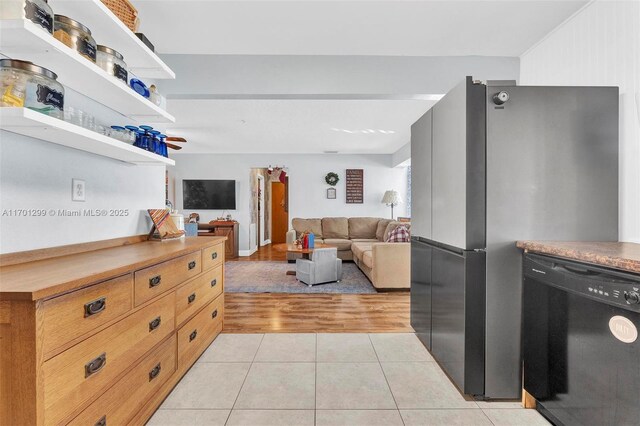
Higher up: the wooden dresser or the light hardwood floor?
the wooden dresser

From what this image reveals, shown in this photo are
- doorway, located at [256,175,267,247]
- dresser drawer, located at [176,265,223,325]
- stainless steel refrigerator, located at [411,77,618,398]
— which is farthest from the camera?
doorway, located at [256,175,267,247]

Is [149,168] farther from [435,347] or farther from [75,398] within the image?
[435,347]

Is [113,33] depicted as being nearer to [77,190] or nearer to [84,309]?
[77,190]

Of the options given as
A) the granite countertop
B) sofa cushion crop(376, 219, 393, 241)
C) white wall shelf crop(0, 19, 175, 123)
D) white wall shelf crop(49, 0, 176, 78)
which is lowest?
sofa cushion crop(376, 219, 393, 241)

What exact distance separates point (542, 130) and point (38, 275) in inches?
93.1

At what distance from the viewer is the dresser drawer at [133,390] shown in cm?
119

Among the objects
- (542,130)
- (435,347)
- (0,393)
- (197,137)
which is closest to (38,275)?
(0,393)

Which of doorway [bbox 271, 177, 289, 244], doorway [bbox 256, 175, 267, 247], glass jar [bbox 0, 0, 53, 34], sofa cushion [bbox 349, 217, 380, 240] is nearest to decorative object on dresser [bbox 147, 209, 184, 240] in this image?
glass jar [bbox 0, 0, 53, 34]

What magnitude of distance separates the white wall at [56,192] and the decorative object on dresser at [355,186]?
5.48 meters

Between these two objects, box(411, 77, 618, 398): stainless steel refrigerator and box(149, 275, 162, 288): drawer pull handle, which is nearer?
box(149, 275, 162, 288): drawer pull handle

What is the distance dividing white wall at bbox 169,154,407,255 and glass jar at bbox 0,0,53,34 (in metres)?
6.07

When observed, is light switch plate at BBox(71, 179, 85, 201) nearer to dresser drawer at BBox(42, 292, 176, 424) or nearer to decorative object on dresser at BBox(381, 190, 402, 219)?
dresser drawer at BBox(42, 292, 176, 424)

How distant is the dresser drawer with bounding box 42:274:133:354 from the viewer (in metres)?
0.97

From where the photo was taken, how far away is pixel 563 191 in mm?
1720
